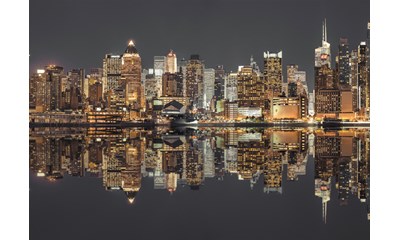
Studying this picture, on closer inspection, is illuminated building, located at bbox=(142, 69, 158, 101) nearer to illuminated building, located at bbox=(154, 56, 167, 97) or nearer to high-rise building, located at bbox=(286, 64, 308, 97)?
illuminated building, located at bbox=(154, 56, 167, 97)

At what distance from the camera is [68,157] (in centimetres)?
820

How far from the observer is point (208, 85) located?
10.9 m

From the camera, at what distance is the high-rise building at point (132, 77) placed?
30.2 feet

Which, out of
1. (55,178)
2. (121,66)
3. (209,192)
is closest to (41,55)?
(121,66)

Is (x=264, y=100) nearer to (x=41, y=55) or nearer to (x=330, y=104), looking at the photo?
(x=330, y=104)

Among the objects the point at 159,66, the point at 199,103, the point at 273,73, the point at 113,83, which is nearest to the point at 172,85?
the point at 199,103

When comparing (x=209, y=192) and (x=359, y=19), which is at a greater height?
(x=359, y=19)

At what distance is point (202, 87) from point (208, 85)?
44 cm

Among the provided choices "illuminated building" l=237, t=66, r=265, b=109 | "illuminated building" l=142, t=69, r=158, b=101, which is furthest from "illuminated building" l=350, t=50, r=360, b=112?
"illuminated building" l=142, t=69, r=158, b=101

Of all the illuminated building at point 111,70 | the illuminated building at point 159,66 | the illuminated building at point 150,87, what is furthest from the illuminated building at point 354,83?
the illuminated building at point 111,70

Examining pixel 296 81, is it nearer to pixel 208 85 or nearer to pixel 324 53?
pixel 208 85

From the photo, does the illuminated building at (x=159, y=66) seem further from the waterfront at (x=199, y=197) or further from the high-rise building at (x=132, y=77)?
the waterfront at (x=199, y=197)

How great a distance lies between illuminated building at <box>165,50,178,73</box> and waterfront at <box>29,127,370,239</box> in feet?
6.12

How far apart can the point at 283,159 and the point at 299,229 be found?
3.25m
